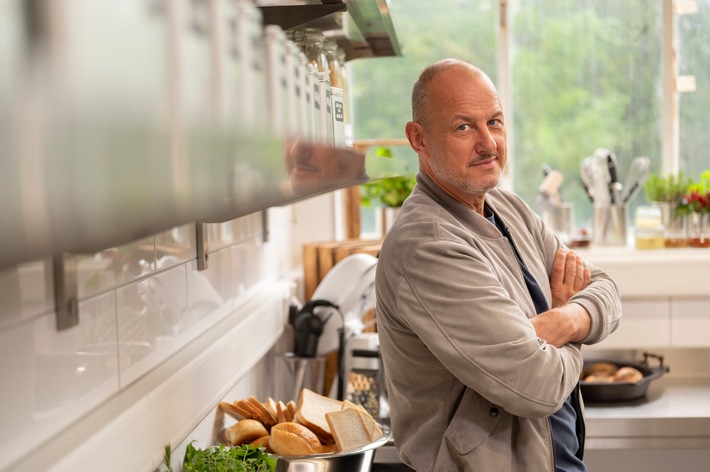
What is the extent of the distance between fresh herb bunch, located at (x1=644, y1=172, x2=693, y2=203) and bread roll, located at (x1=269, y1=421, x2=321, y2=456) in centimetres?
222

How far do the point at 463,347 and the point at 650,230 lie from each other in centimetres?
211

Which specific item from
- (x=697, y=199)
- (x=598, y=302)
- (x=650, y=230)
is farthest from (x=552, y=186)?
(x=598, y=302)

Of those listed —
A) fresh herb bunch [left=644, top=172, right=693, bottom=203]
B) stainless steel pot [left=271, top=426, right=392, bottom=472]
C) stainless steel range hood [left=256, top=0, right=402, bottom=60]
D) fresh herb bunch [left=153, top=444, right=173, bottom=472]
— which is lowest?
stainless steel pot [left=271, top=426, right=392, bottom=472]

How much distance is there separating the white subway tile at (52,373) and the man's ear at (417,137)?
0.78 m

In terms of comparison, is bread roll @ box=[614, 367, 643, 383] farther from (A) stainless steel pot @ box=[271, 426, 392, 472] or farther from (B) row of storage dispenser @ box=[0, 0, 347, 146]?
(B) row of storage dispenser @ box=[0, 0, 347, 146]

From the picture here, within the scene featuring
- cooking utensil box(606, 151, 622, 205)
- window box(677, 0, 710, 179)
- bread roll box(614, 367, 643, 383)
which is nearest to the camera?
bread roll box(614, 367, 643, 383)

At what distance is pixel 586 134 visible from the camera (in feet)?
12.2

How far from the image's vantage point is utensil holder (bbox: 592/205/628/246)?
3502 mm

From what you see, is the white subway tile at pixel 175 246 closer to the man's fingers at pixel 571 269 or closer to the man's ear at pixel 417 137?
the man's ear at pixel 417 137

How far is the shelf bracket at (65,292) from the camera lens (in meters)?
1.00

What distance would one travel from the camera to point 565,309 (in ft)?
5.55

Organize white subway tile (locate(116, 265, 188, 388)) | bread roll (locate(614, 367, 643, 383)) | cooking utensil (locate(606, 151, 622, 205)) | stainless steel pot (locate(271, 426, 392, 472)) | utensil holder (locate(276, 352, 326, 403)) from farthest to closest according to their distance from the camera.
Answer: cooking utensil (locate(606, 151, 622, 205)), bread roll (locate(614, 367, 643, 383)), utensil holder (locate(276, 352, 326, 403)), stainless steel pot (locate(271, 426, 392, 472)), white subway tile (locate(116, 265, 188, 388))

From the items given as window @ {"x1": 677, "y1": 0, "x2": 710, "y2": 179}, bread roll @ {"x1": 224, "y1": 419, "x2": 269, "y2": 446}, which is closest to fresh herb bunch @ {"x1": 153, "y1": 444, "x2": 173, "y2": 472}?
bread roll @ {"x1": 224, "y1": 419, "x2": 269, "y2": 446}

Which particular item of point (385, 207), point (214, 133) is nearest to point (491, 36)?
point (385, 207)
